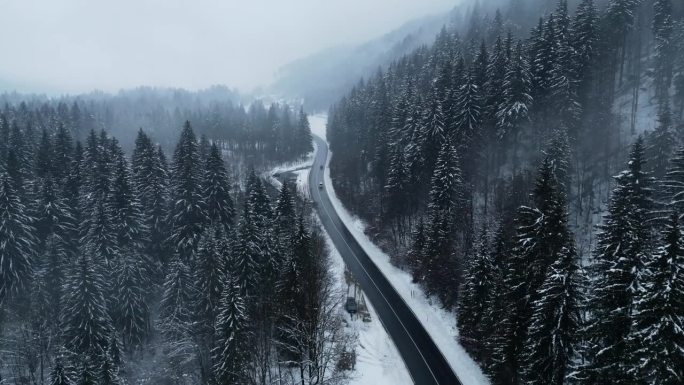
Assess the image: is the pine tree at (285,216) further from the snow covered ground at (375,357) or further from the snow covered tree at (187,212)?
the snow covered ground at (375,357)

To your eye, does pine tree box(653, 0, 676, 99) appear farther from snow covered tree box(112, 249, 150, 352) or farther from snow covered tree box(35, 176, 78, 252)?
snow covered tree box(35, 176, 78, 252)

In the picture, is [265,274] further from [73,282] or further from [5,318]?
[5,318]

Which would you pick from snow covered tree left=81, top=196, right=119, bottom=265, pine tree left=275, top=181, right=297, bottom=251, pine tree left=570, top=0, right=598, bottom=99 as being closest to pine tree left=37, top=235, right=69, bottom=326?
snow covered tree left=81, top=196, right=119, bottom=265

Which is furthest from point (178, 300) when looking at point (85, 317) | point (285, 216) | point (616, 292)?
point (616, 292)

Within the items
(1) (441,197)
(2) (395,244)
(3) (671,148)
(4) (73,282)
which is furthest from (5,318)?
(3) (671,148)

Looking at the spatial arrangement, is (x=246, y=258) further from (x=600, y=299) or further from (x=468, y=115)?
(x=468, y=115)

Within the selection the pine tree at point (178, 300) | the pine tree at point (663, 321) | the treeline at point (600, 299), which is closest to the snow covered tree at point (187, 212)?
the pine tree at point (178, 300)
